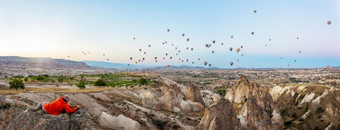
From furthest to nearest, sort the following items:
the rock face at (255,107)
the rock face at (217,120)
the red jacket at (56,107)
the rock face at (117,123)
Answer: the rock face at (255,107) < the rock face at (217,120) < the rock face at (117,123) < the red jacket at (56,107)

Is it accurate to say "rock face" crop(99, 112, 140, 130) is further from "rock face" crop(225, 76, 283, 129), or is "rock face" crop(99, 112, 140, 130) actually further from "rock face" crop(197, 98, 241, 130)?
"rock face" crop(225, 76, 283, 129)

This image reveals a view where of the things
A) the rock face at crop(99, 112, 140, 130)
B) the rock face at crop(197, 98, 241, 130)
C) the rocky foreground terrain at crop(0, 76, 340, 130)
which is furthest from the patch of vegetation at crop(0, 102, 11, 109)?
the rock face at crop(197, 98, 241, 130)

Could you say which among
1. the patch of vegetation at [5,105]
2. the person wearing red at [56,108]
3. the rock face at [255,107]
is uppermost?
the person wearing red at [56,108]

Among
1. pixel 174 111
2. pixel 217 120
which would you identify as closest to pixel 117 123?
pixel 217 120

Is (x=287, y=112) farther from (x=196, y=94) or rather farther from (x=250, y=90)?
(x=196, y=94)

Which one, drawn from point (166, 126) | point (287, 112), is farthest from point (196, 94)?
point (287, 112)

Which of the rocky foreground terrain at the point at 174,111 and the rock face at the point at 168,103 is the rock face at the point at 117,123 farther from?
the rock face at the point at 168,103

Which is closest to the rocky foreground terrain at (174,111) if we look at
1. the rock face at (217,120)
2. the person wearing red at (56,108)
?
the rock face at (217,120)

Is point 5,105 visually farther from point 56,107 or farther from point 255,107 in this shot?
point 255,107
